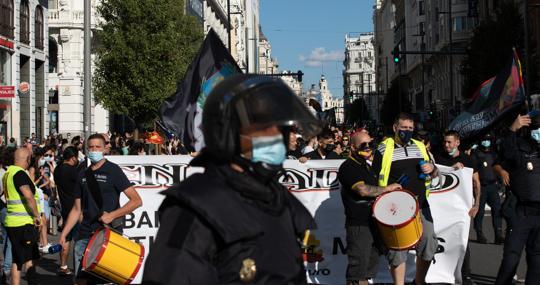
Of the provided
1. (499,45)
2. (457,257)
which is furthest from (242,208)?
(499,45)

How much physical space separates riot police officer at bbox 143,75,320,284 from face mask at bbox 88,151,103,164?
519 cm

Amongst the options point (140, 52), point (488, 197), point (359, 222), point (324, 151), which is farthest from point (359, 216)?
point (140, 52)

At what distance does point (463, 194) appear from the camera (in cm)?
988

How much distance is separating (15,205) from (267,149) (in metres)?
6.52

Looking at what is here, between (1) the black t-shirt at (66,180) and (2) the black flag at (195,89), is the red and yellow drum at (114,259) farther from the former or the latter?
(1) the black t-shirt at (66,180)

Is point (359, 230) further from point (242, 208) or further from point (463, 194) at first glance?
point (242, 208)

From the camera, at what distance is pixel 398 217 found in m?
Result: 7.75

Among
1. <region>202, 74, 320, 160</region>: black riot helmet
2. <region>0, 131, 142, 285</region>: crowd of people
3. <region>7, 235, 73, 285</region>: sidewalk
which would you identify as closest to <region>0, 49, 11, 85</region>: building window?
<region>7, 235, 73, 285</region>: sidewalk

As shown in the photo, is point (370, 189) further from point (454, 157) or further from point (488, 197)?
point (488, 197)

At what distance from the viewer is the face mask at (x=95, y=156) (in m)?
7.99

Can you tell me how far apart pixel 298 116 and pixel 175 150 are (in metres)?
22.2

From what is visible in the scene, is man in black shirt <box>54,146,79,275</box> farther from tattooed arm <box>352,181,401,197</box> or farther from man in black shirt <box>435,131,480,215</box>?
man in black shirt <box>435,131,480,215</box>

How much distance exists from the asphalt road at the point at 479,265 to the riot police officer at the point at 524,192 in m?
2.09

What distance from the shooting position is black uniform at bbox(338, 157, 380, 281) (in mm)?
8156
